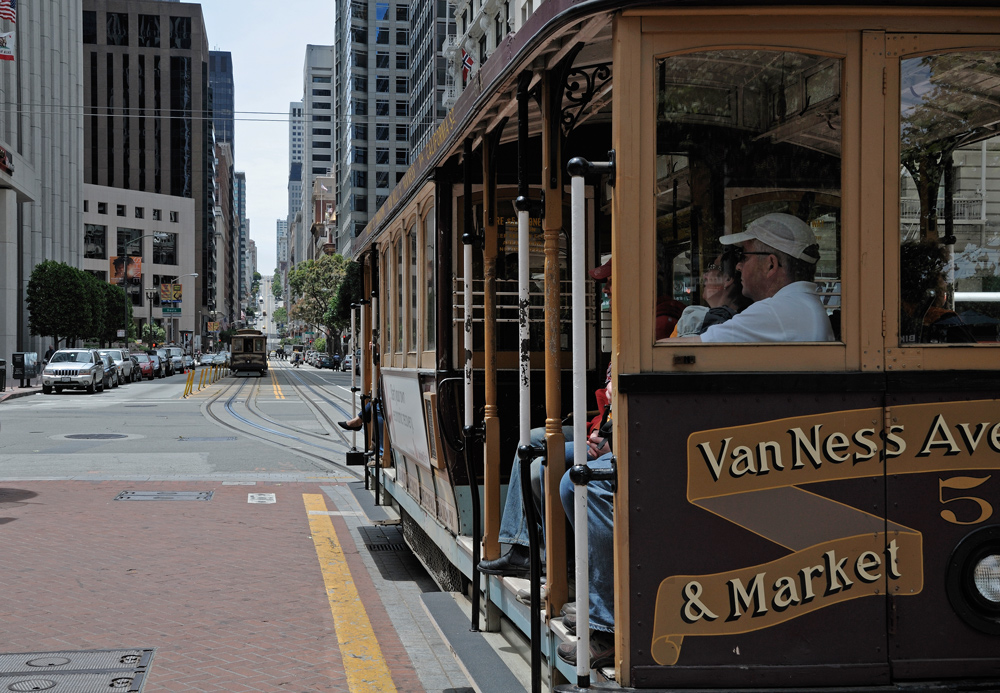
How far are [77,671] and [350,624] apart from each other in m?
1.61

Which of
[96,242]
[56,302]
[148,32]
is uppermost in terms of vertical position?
[148,32]

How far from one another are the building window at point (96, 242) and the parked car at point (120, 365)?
58.1 metres

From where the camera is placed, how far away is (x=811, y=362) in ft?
10.3

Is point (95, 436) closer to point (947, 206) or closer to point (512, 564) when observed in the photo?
point (512, 564)

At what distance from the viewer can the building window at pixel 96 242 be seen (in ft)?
319

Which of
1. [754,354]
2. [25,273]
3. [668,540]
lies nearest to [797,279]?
[754,354]

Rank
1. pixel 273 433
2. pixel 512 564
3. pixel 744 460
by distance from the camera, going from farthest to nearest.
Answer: pixel 273 433 < pixel 512 564 < pixel 744 460

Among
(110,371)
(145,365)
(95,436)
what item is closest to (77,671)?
(95,436)

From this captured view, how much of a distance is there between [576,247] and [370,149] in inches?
3933

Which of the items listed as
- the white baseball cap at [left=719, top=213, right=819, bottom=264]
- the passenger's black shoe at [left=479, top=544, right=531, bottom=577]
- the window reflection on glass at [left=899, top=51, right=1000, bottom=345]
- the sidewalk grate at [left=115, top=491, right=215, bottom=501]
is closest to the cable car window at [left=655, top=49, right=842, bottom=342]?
the white baseball cap at [left=719, top=213, right=819, bottom=264]

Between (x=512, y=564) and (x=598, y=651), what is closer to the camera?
(x=598, y=651)

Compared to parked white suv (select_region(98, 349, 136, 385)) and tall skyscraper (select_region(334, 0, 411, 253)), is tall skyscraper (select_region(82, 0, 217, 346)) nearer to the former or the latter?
tall skyscraper (select_region(334, 0, 411, 253))

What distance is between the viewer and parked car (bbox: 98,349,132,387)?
39.0m

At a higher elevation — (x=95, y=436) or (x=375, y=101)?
(x=375, y=101)
